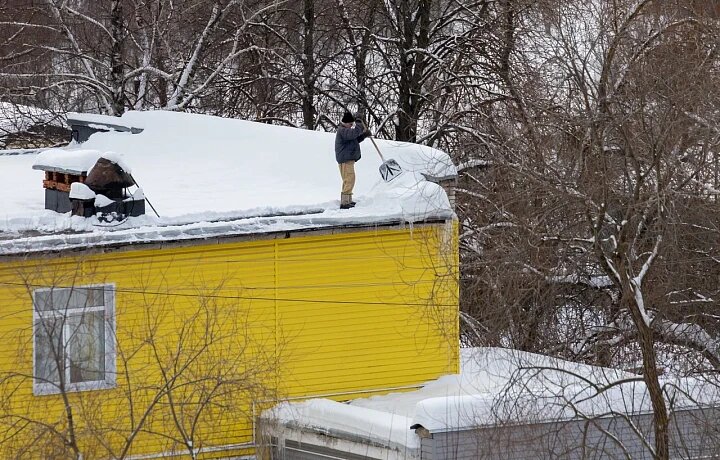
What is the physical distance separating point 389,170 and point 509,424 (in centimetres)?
423

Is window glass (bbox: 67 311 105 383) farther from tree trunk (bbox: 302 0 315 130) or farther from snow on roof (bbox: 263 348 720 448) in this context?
tree trunk (bbox: 302 0 315 130)

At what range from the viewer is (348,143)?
1476 cm

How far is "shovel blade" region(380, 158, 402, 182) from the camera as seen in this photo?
50.7 feet

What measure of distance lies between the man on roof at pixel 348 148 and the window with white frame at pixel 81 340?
3.21 metres

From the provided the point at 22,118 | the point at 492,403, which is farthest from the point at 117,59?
the point at 492,403

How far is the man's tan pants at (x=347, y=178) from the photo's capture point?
1477 centimetres

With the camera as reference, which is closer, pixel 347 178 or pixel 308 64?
pixel 347 178

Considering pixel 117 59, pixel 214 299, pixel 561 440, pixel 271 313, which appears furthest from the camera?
pixel 117 59

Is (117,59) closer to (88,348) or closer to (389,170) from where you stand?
(389,170)

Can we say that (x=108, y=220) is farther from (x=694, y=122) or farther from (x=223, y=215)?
(x=694, y=122)

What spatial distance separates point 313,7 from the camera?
28.4m

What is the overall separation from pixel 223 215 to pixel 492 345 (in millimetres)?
5303

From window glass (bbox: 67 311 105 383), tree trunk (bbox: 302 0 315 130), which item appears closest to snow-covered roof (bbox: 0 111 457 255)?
window glass (bbox: 67 311 105 383)

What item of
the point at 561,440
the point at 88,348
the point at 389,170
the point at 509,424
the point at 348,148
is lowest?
the point at 561,440
